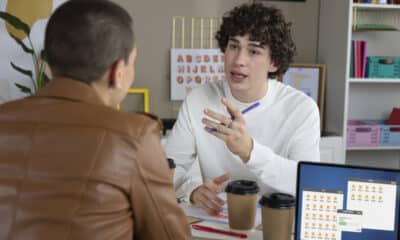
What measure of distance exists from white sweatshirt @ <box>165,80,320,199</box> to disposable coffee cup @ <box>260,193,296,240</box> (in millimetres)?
504

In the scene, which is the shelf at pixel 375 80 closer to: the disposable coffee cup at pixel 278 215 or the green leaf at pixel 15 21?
the green leaf at pixel 15 21

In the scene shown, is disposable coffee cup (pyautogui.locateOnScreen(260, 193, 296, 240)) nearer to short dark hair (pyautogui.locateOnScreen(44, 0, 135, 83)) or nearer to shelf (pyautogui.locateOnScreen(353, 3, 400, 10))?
short dark hair (pyautogui.locateOnScreen(44, 0, 135, 83))

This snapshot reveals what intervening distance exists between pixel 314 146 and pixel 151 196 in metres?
1.09

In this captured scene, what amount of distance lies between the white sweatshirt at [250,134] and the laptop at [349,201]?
2.02 ft

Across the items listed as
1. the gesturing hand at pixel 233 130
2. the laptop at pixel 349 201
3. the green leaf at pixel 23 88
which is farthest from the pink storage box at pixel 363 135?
the laptop at pixel 349 201

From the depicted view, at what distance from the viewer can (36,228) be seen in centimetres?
88

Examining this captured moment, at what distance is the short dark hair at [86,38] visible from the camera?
0.92 meters

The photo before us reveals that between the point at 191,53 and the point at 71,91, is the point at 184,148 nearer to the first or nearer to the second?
the point at 71,91

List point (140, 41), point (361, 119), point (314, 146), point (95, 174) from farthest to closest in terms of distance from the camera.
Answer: point (361, 119), point (140, 41), point (314, 146), point (95, 174)

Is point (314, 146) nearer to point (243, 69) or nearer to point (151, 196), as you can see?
point (243, 69)

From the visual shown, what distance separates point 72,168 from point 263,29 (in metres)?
1.27

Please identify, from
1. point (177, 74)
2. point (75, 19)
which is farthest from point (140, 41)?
point (75, 19)

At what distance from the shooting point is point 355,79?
3.21 meters

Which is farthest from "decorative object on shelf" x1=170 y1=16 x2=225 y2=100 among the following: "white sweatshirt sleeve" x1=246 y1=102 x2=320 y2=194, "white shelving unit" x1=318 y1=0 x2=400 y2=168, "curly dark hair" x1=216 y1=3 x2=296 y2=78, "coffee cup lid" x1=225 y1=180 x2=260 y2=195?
"coffee cup lid" x1=225 y1=180 x2=260 y2=195
